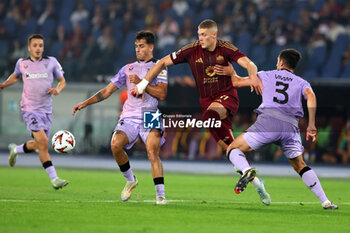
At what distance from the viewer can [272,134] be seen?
28.5 feet

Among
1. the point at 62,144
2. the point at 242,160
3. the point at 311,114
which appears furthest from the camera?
the point at 62,144

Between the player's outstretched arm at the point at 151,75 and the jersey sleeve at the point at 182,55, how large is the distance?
0.21ft

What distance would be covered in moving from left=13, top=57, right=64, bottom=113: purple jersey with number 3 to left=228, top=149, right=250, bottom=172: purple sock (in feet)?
14.7

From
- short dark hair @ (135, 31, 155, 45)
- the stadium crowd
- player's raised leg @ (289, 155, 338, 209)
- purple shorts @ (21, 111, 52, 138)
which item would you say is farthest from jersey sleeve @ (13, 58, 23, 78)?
the stadium crowd

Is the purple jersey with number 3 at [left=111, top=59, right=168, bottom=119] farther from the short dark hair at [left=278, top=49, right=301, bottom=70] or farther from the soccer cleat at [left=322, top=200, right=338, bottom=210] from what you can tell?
the soccer cleat at [left=322, top=200, right=338, bottom=210]

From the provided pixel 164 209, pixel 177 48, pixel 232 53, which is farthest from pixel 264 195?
pixel 177 48

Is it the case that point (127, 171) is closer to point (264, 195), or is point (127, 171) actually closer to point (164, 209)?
point (164, 209)

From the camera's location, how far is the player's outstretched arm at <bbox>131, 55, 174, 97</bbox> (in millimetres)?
9133

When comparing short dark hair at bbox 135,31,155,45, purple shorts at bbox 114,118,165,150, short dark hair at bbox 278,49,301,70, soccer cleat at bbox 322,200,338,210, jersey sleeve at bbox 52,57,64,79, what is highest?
short dark hair at bbox 135,31,155,45

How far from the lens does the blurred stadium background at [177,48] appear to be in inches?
808

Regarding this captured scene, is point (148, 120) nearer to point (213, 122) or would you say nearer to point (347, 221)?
point (213, 122)

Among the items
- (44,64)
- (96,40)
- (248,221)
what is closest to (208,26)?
(248,221)

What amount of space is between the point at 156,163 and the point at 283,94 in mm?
1977

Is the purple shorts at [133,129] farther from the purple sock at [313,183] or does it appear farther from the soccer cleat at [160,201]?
the purple sock at [313,183]
